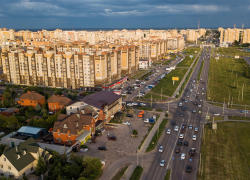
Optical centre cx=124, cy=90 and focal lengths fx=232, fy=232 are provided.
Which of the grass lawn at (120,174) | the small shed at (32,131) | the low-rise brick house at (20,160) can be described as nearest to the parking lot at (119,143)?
the grass lawn at (120,174)

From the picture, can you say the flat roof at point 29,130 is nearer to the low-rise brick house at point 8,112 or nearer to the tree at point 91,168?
the low-rise brick house at point 8,112

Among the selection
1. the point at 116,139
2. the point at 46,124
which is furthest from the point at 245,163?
the point at 46,124

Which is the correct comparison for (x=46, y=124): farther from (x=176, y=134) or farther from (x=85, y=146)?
(x=176, y=134)

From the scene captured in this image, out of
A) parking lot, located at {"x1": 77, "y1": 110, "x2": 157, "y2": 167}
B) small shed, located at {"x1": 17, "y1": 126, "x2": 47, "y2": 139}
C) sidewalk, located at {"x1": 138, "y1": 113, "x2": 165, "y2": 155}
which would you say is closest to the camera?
parking lot, located at {"x1": 77, "y1": 110, "x2": 157, "y2": 167}

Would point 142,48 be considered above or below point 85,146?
above

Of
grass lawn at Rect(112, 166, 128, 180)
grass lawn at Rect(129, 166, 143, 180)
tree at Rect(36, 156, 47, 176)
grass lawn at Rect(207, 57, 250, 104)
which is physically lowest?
grass lawn at Rect(112, 166, 128, 180)

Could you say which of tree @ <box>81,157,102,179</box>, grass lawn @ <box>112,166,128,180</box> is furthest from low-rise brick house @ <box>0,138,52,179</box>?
grass lawn @ <box>112,166,128,180</box>

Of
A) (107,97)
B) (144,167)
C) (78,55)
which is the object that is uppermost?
(78,55)

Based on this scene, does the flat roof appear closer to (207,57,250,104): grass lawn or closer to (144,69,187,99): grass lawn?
(144,69,187,99): grass lawn
